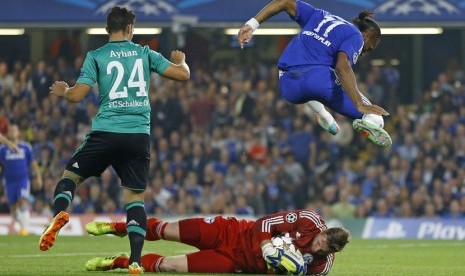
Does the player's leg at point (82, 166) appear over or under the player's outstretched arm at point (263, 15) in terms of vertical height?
under

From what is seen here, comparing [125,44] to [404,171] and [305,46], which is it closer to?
[305,46]

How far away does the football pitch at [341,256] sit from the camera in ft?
38.0

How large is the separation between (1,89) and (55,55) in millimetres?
1408

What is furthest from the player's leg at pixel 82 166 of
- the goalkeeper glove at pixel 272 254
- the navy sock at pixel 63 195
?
the goalkeeper glove at pixel 272 254

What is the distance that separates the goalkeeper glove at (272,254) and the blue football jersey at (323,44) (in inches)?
81.2

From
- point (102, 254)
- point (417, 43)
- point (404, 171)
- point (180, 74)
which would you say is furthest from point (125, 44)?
point (417, 43)

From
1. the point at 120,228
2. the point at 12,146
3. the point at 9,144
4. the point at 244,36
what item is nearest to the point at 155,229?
the point at 120,228

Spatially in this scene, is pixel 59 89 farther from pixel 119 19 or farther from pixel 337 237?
pixel 337 237

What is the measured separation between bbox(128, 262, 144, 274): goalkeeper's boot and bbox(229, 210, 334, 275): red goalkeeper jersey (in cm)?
96

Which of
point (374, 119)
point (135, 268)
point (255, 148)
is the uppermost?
point (374, 119)

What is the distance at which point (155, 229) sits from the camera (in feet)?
35.0

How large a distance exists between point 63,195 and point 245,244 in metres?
1.69

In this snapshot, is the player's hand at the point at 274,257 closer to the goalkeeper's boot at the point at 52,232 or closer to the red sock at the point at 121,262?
the red sock at the point at 121,262

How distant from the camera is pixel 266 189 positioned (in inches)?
931
